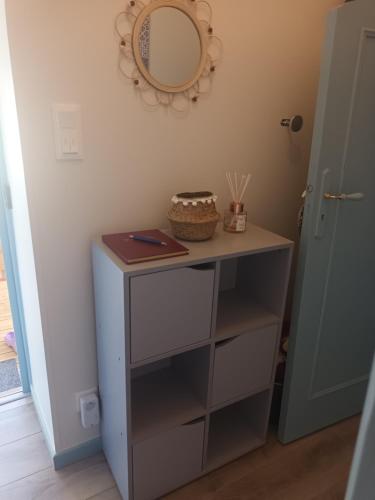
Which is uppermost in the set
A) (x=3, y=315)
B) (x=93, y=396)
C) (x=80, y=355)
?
(x=80, y=355)

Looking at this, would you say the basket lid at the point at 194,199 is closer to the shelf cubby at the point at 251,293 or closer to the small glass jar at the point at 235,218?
the small glass jar at the point at 235,218

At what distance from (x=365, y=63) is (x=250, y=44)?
0.43 metres

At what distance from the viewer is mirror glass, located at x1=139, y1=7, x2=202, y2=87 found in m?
1.23

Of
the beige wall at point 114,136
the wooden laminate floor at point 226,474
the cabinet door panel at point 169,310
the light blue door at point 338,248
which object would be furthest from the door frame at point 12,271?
the light blue door at point 338,248

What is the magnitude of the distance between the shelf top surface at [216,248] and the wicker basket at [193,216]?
4cm

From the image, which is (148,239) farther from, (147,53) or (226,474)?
(226,474)

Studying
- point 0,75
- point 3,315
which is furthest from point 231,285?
point 3,315

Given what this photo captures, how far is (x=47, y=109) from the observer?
1.14 metres

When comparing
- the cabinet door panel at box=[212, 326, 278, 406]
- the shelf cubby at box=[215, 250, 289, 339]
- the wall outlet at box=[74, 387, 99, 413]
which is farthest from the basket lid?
the wall outlet at box=[74, 387, 99, 413]

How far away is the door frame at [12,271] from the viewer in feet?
4.96

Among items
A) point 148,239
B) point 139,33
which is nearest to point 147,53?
point 139,33

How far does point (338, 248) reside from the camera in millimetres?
1480

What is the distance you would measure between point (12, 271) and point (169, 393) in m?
0.88

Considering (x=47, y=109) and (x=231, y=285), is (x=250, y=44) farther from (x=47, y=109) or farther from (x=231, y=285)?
(x=231, y=285)
